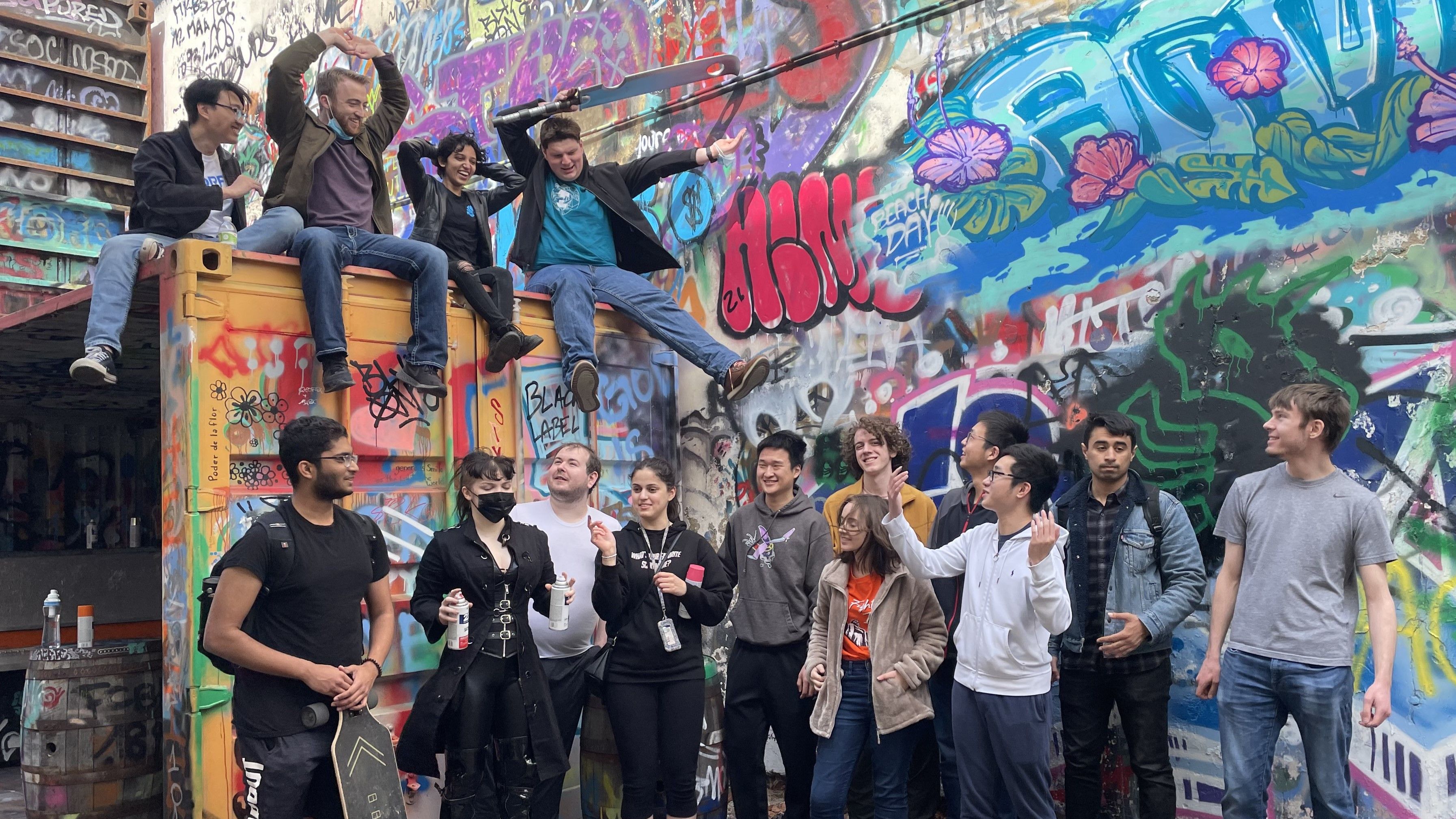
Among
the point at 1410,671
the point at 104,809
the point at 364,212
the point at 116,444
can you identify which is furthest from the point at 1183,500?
the point at 116,444

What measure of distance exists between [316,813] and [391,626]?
2.34 ft

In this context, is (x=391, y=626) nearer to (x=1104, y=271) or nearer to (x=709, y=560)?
(x=709, y=560)

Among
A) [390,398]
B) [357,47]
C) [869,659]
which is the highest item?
[357,47]

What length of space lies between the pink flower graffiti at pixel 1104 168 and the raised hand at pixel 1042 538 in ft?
7.57

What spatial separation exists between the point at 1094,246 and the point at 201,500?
15.2 ft

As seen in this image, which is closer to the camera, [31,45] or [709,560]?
[709,560]

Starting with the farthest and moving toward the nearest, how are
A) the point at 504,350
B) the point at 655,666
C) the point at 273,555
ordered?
the point at 504,350, the point at 655,666, the point at 273,555

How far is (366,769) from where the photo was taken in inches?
155

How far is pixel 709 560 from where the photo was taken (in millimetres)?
5039

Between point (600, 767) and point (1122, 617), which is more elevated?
point (1122, 617)

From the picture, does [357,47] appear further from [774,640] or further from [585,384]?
[774,640]

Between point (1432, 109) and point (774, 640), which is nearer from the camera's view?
point (1432, 109)

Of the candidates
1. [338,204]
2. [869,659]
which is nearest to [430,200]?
[338,204]

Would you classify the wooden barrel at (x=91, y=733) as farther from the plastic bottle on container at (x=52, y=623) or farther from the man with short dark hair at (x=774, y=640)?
the man with short dark hair at (x=774, y=640)
